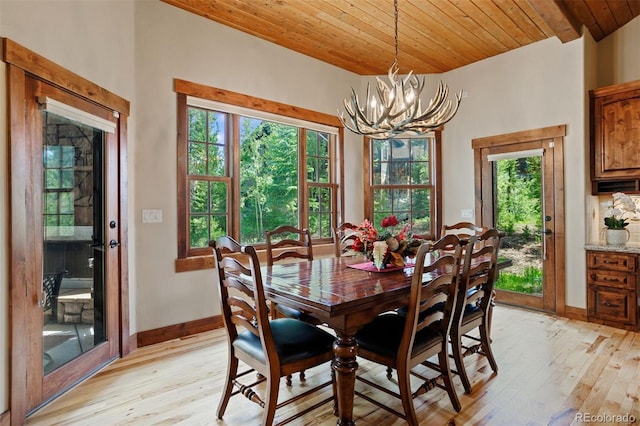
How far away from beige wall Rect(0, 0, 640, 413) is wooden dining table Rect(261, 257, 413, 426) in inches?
57.7

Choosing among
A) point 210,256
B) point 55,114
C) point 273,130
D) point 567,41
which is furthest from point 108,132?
point 567,41

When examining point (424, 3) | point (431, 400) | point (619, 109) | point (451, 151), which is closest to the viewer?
point (431, 400)

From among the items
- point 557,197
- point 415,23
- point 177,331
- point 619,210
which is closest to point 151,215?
point 177,331

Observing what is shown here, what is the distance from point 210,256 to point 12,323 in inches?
64.4

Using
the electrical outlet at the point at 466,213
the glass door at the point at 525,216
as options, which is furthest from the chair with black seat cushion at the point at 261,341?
the electrical outlet at the point at 466,213

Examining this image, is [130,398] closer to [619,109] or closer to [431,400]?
[431,400]

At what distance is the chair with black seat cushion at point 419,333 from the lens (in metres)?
1.75

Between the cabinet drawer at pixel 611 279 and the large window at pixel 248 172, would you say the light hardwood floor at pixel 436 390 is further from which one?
the large window at pixel 248 172

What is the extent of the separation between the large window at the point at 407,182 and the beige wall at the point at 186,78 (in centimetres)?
36

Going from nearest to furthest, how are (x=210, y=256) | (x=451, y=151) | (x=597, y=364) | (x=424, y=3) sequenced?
(x=597, y=364)
(x=424, y=3)
(x=210, y=256)
(x=451, y=151)

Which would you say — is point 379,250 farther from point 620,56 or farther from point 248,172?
point 620,56

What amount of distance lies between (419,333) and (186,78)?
9.84 feet

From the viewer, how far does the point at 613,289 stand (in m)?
3.48

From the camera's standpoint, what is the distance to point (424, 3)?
316 centimetres
